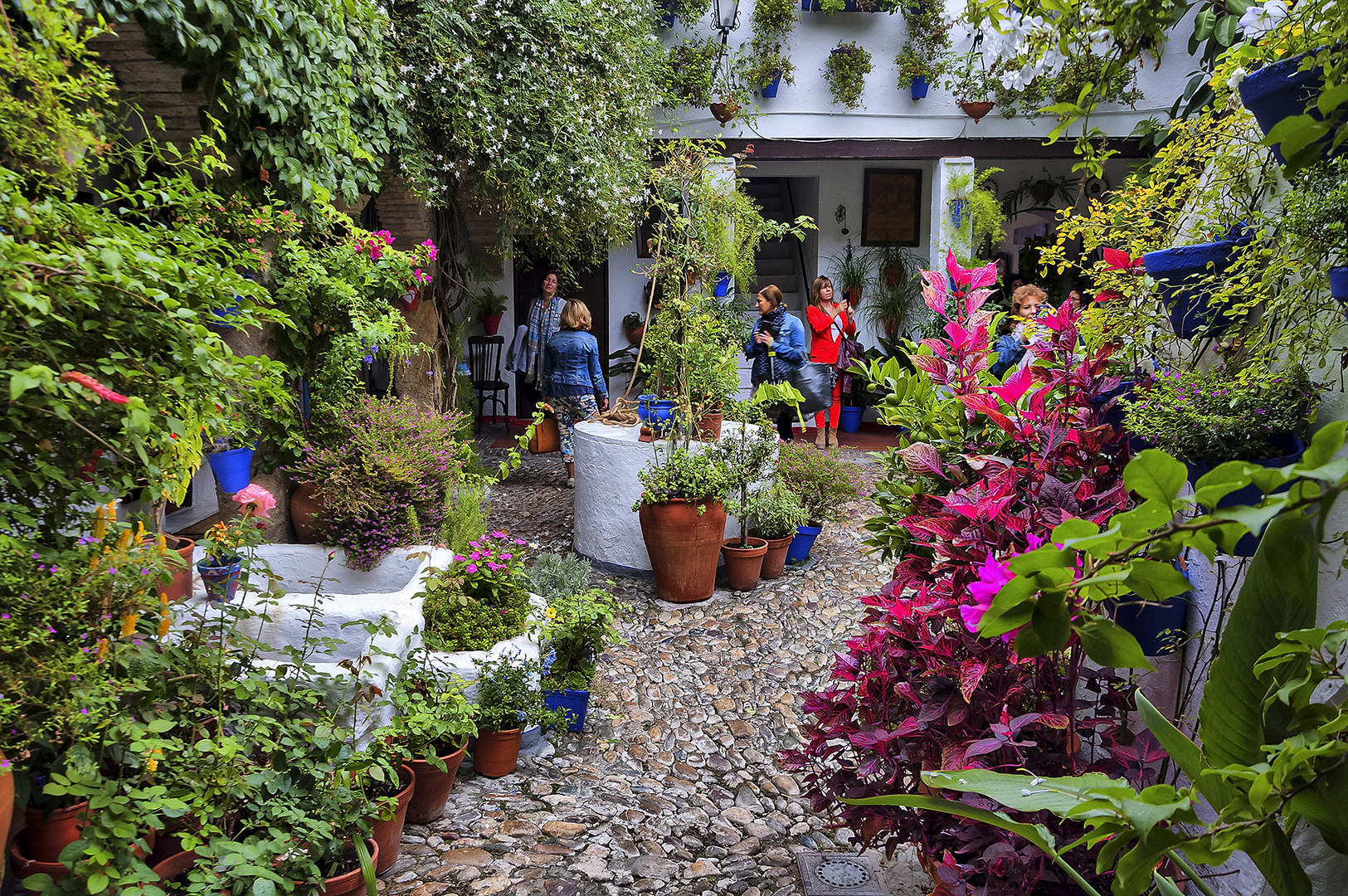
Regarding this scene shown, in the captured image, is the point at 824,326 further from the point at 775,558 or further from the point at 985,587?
the point at 985,587

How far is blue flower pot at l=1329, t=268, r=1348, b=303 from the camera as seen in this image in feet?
5.25

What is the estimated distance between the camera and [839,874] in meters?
3.09

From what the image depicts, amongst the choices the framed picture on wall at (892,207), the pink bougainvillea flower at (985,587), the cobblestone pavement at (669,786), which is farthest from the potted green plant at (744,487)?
the framed picture on wall at (892,207)

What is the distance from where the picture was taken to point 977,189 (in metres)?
10.9

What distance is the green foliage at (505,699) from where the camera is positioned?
3656 mm

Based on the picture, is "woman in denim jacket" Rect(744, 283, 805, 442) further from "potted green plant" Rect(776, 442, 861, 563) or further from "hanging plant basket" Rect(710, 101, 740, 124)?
"hanging plant basket" Rect(710, 101, 740, 124)

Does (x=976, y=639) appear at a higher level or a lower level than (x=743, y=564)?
higher

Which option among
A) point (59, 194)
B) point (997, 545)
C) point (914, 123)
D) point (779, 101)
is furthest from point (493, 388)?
point (997, 545)

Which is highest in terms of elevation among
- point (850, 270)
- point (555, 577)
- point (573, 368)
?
point (850, 270)

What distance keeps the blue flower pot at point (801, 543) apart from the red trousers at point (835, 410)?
4.06 m

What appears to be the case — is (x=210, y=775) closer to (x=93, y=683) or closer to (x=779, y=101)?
(x=93, y=683)

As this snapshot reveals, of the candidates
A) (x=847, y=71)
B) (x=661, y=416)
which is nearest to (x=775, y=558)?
(x=661, y=416)

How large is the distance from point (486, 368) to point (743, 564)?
6892 mm

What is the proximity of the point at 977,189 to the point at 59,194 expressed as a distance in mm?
10448
